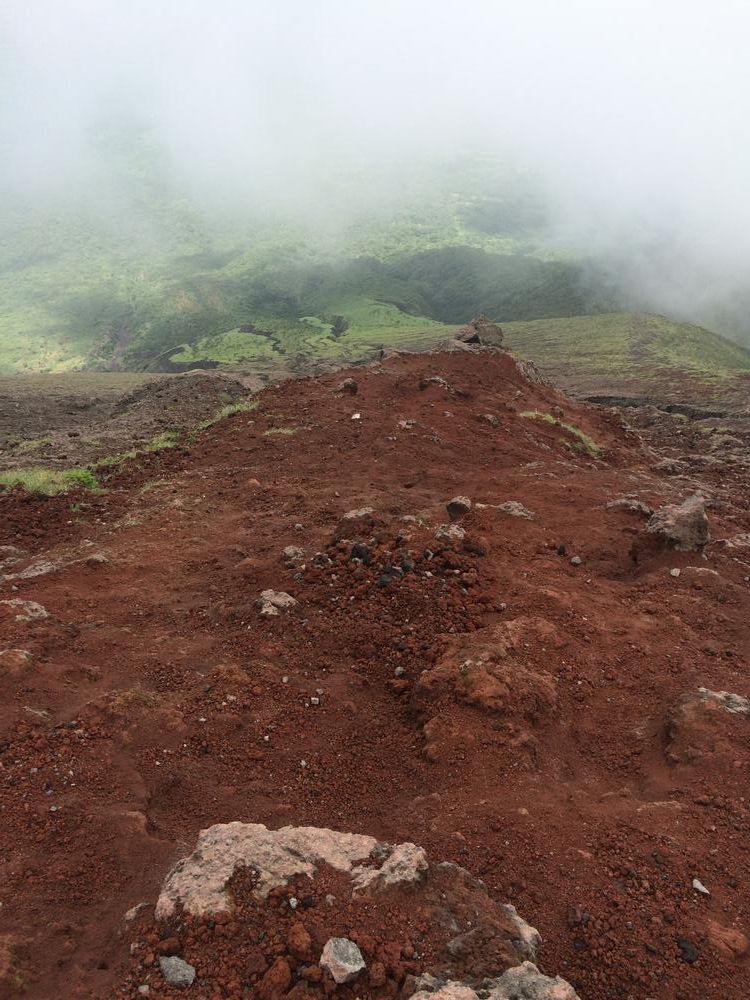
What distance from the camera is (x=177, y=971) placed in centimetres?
355

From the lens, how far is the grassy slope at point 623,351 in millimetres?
66000

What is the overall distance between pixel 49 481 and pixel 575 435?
1513cm

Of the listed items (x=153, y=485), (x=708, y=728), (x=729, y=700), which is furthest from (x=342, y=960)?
(x=153, y=485)

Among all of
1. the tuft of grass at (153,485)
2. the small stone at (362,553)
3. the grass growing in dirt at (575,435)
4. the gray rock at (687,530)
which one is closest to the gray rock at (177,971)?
the small stone at (362,553)

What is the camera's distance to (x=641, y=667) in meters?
7.58

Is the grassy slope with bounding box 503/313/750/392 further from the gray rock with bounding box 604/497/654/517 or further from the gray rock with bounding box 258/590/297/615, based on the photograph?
Answer: the gray rock with bounding box 258/590/297/615

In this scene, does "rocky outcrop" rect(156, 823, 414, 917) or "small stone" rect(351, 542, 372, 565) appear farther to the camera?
"small stone" rect(351, 542, 372, 565)

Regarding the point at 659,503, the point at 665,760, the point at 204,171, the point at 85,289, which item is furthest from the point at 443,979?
the point at 204,171

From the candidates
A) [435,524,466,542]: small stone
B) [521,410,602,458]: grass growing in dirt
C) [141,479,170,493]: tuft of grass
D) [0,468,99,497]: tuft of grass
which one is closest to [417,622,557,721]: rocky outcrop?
[435,524,466,542]: small stone

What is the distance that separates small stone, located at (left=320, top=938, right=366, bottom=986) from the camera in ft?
11.5

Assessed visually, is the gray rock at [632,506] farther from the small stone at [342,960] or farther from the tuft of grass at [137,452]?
the tuft of grass at [137,452]

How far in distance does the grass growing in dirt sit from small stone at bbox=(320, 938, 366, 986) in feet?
57.6

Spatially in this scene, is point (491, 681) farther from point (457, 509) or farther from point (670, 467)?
point (670, 467)

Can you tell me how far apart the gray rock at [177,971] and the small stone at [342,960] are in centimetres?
74
